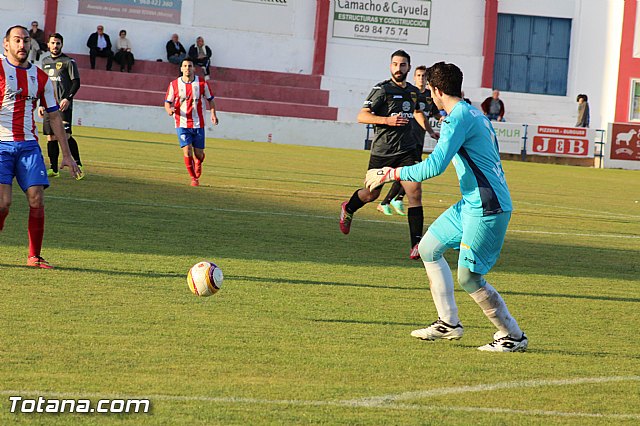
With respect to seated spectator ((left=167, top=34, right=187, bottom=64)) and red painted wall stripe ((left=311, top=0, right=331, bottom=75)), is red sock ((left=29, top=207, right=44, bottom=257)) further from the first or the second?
red painted wall stripe ((left=311, top=0, right=331, bottom=75))

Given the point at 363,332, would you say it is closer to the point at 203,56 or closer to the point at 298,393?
the point at 298,393

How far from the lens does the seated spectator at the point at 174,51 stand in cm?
4325

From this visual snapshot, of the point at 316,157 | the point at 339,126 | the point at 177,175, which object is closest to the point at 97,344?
the point at 177,175

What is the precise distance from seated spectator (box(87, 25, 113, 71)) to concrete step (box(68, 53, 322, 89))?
846 mm

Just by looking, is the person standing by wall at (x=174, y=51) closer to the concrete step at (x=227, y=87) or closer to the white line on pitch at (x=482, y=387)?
the concrete step at (x=227, y=87)

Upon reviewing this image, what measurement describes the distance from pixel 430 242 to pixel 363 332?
796 millimetres

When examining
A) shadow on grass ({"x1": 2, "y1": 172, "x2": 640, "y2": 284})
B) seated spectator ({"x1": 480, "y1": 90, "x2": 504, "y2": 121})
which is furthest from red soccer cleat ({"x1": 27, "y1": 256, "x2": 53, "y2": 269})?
seated spectator ({"x1": 480, "y1": 90, "x2": 504, "y2": 121})

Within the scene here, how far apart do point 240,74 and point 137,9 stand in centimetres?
507

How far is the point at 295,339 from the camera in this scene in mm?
7102

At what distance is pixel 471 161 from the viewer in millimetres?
6977

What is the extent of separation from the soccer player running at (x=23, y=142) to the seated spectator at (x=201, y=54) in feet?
111

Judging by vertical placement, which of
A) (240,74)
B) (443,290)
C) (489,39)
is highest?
(489,39)

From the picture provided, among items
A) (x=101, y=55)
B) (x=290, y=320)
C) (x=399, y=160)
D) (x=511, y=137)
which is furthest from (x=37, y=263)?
(x=101, y=55)

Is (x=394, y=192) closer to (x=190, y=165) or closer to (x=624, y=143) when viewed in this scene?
(x=190, y=165)
